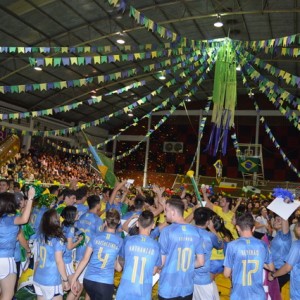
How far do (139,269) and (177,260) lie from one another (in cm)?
41

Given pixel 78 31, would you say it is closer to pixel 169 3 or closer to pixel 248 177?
pixel 169 3

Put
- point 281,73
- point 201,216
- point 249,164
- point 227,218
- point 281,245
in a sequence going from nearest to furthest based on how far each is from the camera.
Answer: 1. point 201,216
2. point 281,245
3. point 227,218
4. point 281,73
5. point 249,164

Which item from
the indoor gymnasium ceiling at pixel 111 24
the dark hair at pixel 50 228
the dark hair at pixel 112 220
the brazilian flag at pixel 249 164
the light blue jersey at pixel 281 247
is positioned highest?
the indoor gymnasium ceiling at pixel 111 24

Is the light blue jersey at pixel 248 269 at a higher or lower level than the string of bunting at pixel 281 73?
lower

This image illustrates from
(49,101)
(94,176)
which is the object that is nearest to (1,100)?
(49,101)

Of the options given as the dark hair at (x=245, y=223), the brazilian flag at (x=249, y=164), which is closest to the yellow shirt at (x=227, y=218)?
the dark hair at (x=245, y=223)

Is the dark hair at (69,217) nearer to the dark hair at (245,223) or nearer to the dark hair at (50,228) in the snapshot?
the dark hair at (50,228)

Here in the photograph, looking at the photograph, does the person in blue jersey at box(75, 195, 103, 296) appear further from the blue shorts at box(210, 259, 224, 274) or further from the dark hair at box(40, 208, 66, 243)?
the blue shorts at box(210, 259, 224, 274)

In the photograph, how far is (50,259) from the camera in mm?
4094

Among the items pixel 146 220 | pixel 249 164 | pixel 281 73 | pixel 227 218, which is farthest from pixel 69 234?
pixel 249 164

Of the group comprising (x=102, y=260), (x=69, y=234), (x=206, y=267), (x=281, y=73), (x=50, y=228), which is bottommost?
(x=206, y=267)

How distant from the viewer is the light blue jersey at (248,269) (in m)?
3.80

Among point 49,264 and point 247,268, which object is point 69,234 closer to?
point 49,264

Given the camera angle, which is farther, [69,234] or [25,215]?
[69,234]
